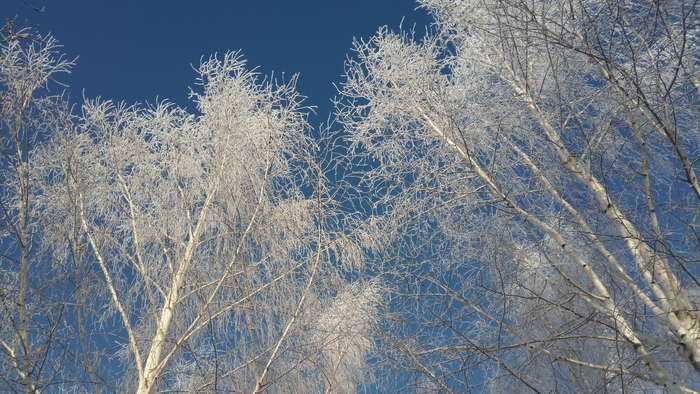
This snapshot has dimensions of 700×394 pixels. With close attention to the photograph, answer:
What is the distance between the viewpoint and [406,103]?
5.30 m

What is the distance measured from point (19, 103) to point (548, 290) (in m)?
6.97

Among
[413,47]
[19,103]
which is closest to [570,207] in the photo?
[413,47]

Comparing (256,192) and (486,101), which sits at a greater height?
(486,101)

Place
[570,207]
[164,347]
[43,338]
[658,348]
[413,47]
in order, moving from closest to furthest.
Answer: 1. [43,338]
2. [658,348]
3. [570,207]
4. [164,347]
5. [413,47]

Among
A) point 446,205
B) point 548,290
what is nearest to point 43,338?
point 446,205

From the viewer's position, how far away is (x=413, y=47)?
5797 millimetres

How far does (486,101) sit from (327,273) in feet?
8.02

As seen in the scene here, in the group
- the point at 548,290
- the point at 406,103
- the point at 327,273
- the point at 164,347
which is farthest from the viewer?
the point at 548,290

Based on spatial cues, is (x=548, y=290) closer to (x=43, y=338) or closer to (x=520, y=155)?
(x=520, y=155)

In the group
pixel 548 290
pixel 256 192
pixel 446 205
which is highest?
pixel 256 192

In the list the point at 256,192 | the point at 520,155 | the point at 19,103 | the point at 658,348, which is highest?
the point at 19,103

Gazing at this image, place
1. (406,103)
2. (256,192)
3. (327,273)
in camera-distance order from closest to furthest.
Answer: (327,273)
(256,192)
(406,103)

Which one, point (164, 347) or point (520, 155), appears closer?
point (164, 347)

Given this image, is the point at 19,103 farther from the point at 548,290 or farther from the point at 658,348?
the point at 548,290
